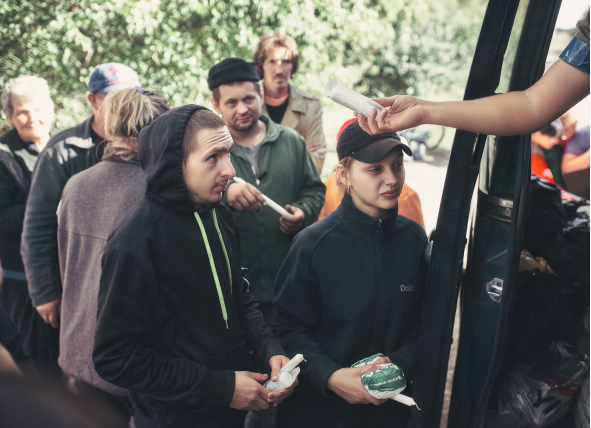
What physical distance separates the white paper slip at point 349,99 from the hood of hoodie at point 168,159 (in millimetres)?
538

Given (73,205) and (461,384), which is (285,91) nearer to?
(73,205)

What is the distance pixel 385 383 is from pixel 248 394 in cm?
46

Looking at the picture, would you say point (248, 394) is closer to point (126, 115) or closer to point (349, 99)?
point (349, 99)

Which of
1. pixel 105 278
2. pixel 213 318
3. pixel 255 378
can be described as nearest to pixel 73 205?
pixel 105 278

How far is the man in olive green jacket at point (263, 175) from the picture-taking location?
101 inches

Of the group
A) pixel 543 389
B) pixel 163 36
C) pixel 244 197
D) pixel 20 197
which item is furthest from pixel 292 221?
pixel 163 36

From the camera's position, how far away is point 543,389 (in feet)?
7.77

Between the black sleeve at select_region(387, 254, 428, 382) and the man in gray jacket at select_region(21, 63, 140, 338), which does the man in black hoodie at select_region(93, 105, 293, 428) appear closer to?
the black sleeve at select_region(387, 254, 428, 382)

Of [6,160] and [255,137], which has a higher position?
[255,137]

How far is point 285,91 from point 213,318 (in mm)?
2647

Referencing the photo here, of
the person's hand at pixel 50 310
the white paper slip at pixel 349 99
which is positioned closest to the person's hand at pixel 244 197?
the white paper slip at pixel 349 99

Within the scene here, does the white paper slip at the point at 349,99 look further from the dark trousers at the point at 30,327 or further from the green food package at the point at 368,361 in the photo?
the dark trousers at the point at 30,327

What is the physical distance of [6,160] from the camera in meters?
2.87

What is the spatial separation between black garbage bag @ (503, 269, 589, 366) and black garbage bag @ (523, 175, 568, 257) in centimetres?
23
